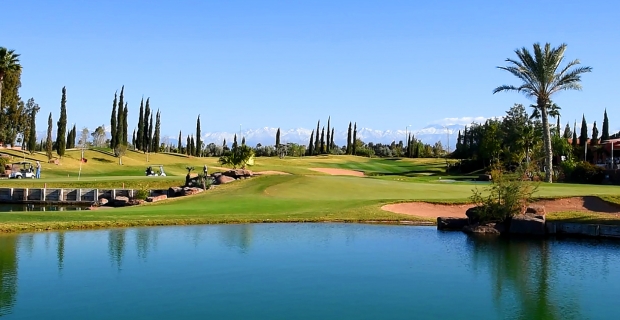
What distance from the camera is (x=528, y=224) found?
86.7 ft

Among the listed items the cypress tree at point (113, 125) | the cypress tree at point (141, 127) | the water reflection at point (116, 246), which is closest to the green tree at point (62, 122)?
the cypress tree at point (113, 125)

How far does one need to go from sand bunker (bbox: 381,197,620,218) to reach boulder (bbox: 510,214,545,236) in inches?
208

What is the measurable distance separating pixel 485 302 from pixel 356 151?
4925 inches

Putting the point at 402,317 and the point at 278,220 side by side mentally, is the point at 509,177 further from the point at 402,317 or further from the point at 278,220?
the point at 402,317

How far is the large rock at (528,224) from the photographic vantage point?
26312mm

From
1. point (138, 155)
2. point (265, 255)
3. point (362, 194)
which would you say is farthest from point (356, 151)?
point (265, 255)

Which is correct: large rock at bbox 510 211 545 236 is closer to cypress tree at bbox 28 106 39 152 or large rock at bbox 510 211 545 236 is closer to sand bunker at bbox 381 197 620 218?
sand bunker at bbox 381 197 620 218

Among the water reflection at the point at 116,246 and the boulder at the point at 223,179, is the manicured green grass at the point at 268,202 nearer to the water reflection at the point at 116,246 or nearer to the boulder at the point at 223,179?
the boulder at the point at 223,179

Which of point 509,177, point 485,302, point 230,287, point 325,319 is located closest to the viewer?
point 325,319

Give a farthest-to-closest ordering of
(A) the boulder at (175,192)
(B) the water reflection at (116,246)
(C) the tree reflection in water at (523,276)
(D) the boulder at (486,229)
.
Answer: (A) the boulder at (175,192)
(D) the boulder at (486,229)
(B) the water reflection at (116,246)
(C) the tree reflection in water at (523,276)

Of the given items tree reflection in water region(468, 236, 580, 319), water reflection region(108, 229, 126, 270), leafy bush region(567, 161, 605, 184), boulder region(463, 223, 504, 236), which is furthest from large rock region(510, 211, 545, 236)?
leafy bush region(567, 161, 605, 184)

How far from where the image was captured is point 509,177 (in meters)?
28.2

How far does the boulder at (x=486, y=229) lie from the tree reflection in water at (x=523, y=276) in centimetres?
119

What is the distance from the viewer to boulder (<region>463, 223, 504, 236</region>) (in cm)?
2692
